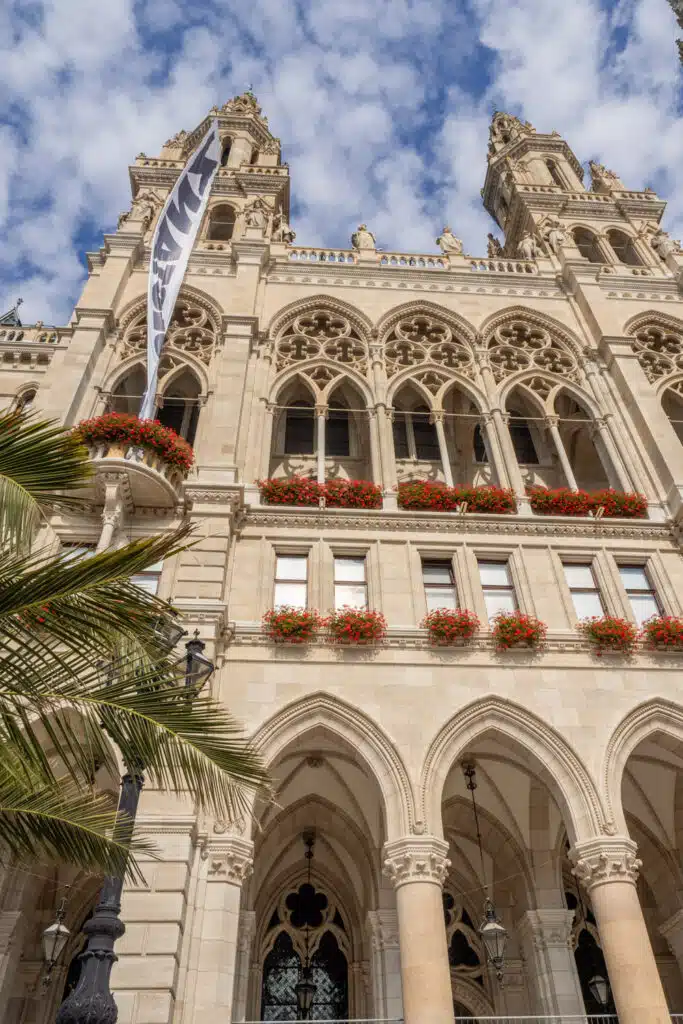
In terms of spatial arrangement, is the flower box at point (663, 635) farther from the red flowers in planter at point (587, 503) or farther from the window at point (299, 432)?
the window at point (299, 432)

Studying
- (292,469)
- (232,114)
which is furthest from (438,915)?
(232,114)

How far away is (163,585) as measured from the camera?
16312 mm

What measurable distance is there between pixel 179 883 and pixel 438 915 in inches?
178

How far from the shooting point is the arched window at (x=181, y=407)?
24047 millimetres

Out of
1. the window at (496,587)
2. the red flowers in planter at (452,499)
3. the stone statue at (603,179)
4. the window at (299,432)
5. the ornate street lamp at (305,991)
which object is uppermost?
the stone statue at (603,179)

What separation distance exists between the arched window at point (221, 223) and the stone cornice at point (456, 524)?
19.2 m

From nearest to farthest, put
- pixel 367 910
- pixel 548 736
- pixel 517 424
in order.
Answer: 1. pixel 548 736
2. pixel 367 910
3. pixel 517 424

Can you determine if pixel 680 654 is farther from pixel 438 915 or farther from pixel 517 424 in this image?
pixel 517 424

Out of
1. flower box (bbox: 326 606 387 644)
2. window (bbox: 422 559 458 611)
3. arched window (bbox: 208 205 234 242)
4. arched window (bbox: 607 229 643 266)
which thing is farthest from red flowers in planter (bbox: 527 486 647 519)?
arched window (bbox: 208 205 234 242)

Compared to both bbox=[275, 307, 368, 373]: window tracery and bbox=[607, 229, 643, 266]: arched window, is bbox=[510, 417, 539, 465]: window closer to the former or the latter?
bbox=[275, 307, 368, 373]: window tracery

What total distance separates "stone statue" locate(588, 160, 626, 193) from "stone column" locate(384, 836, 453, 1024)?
34.2m

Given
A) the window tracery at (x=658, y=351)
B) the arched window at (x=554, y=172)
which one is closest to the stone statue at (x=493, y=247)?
the arched window at (x=554, y=172)

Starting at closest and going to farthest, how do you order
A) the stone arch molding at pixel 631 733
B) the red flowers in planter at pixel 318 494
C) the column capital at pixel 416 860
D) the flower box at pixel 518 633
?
the column capital at pixel 416 860 < the stone arch molding at pixel 631 733 < the flower box at pixel 518 633 < the red flowers in planter at pixel 318 494

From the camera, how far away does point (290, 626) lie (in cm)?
1577
